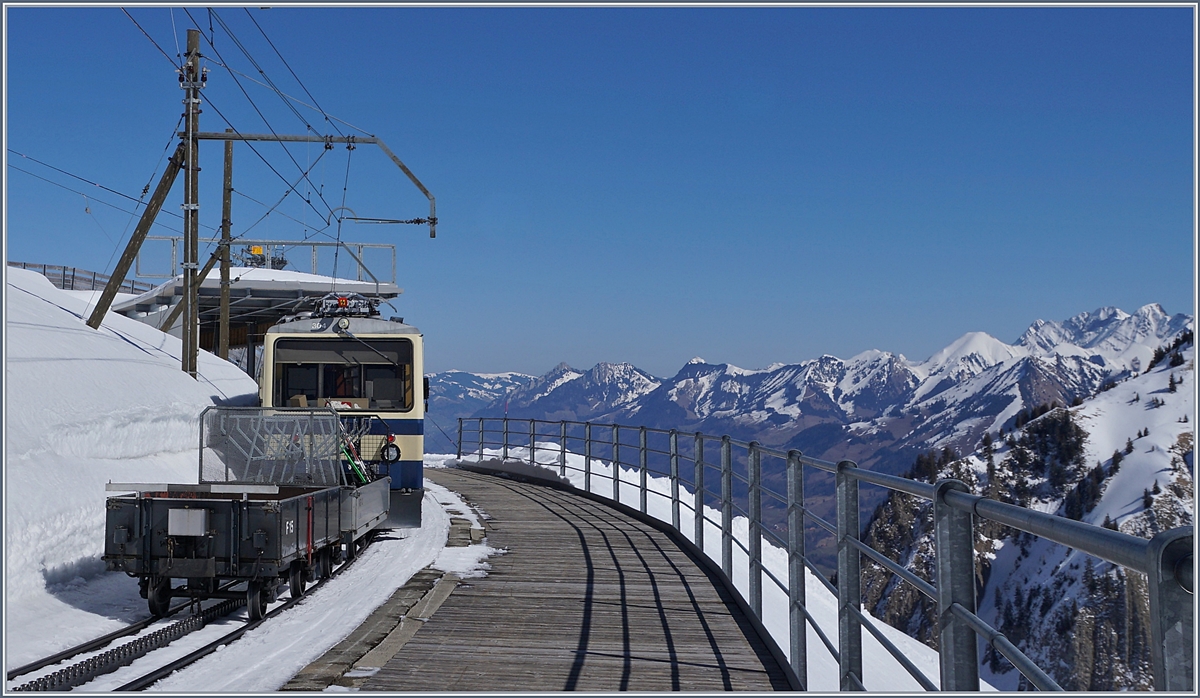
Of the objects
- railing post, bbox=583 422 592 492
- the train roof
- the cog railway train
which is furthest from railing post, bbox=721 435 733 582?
railing post, bbox=583 422 592 492

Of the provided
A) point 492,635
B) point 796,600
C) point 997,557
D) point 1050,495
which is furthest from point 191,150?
point 1050,495

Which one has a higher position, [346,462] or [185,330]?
[185,330]

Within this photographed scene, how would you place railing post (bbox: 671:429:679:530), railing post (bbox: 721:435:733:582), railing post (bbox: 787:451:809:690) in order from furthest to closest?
railing post (bbox: 671:429:679:530), railing post (bbox: 721:435:733:582), railing post (bbox: 787:451:809:690)

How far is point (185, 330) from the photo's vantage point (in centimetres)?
1714

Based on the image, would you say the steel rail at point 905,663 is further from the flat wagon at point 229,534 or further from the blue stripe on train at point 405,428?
the blue stripe on train at point 405,428

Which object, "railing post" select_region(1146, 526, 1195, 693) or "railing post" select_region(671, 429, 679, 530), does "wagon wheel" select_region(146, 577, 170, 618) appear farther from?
"railing post" select_region(1146, 526, 1195, 693)

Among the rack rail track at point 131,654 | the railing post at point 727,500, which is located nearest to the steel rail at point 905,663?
the railing post at point 727,500

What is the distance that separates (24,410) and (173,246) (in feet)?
79.9

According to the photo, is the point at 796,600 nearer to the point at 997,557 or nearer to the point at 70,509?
the point at 70,509

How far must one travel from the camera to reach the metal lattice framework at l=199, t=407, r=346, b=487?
931cm

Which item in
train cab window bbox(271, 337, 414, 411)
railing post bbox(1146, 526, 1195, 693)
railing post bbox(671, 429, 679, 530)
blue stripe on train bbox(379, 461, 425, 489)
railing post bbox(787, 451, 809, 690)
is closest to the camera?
railing post bbox(1146, 526, 1195, 693)

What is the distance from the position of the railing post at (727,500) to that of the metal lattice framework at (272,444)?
3.93 meters

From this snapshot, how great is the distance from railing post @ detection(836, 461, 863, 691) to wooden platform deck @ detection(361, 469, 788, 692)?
117 cm

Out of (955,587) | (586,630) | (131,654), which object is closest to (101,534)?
(131,654)
